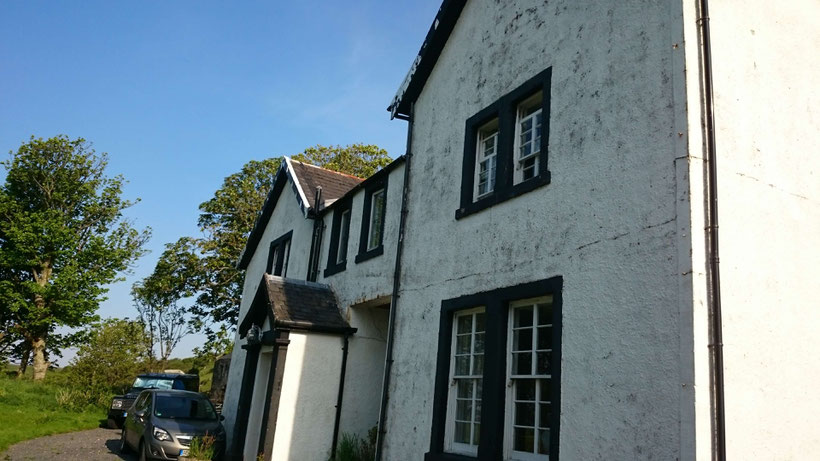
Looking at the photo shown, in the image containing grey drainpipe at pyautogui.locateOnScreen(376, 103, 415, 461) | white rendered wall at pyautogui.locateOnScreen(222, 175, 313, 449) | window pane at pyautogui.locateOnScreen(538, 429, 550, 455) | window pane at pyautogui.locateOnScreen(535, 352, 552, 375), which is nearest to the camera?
window pane at pyautogui.locateOnScreen(538, 429, 550, 455)

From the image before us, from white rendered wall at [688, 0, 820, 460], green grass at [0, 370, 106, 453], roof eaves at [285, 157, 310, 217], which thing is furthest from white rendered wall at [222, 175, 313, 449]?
white rendered wall at [688, 0, 820, 460]

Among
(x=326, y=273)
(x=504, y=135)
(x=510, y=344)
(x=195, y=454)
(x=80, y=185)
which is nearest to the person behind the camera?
(x=510, y=344)

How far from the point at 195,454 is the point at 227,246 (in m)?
21.5

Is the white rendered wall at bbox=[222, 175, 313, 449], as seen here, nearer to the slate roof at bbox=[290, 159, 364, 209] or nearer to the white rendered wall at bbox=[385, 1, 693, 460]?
the slate roof at bbox=[290, 159, 364, 209]

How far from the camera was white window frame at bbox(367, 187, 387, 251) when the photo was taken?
13.7 m

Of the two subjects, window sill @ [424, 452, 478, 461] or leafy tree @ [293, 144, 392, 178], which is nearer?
window sill @ [424, 452, 478, 461]

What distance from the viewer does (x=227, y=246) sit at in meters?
33.5

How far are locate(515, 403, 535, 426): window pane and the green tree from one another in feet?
103

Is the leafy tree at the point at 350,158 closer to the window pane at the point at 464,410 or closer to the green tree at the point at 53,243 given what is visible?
the green tree at the point at 53,243

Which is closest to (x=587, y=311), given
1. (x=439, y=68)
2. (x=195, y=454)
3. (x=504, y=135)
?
(x=504, y=135)

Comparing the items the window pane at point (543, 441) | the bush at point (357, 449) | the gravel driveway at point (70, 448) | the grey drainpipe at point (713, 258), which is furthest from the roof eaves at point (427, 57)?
the gravel driveway at point (70, 448)

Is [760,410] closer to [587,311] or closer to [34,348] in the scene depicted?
[587,311]

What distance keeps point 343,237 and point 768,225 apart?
10.5 meters

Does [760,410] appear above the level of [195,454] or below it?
above
